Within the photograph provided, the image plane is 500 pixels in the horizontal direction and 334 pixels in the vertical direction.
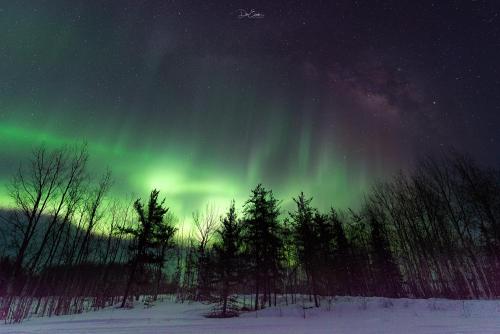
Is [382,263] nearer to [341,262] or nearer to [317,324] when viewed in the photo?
[341,262]

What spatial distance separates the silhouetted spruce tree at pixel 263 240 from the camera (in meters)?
26.5

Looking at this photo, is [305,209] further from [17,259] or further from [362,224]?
[17,259]

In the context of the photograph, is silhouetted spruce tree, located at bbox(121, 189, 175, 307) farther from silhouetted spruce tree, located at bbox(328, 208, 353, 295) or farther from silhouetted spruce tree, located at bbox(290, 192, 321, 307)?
silhouetted spruce tree, located at bbox(328, 208, 353, 295)

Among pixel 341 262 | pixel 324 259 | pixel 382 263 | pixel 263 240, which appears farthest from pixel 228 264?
pixel 382 263

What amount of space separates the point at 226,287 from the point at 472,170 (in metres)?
30.9

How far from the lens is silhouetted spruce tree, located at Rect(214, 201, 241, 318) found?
65.1ft

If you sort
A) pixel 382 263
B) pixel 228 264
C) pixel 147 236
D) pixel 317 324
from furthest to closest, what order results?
pixel 382 263 < pixel 147 236 < pixel 228 264 < pixel 317 324

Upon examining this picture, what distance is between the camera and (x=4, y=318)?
15.4 meters

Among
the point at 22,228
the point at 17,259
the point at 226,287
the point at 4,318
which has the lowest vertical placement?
the point at 4,318

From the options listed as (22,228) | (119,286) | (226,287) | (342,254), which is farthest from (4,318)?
(342,254)

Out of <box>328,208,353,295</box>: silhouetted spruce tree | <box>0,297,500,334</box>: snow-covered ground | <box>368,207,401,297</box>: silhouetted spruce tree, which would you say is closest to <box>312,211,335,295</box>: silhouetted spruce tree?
<box>328,208,353,295</box>: silhouetted spruce tree

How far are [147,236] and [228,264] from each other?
13343 mm

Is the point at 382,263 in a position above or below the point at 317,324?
above

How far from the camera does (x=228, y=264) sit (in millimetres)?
21078
